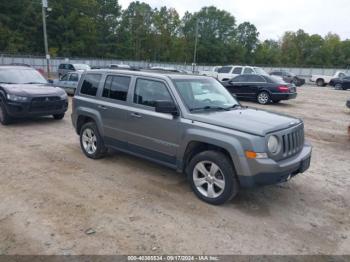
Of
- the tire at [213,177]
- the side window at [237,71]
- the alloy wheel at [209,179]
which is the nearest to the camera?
the tire at [213,177]

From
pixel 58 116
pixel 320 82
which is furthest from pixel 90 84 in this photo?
pixel 320 82

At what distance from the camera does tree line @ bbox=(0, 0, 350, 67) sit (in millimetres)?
53906

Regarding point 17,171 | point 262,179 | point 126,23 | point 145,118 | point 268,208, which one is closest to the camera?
point 262,179

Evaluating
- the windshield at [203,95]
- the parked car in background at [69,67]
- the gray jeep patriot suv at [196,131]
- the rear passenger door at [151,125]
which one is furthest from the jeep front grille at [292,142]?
the parked car in background at [69,67]

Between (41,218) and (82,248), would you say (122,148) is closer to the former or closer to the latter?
(41,218)

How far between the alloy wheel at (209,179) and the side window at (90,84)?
2.82 meters

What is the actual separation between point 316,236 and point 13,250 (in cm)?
352

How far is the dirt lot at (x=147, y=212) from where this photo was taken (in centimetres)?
353

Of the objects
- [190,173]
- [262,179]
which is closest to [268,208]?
[262,179]

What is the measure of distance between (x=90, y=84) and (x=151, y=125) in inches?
79.1

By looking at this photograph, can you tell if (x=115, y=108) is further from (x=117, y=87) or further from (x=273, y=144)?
(x=273, y=144)

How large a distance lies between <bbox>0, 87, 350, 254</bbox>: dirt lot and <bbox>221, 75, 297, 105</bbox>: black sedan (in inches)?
368

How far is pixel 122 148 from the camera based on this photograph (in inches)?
225

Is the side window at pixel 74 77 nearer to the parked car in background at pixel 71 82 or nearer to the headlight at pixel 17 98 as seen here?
the parked car in background at pixel 71 82
